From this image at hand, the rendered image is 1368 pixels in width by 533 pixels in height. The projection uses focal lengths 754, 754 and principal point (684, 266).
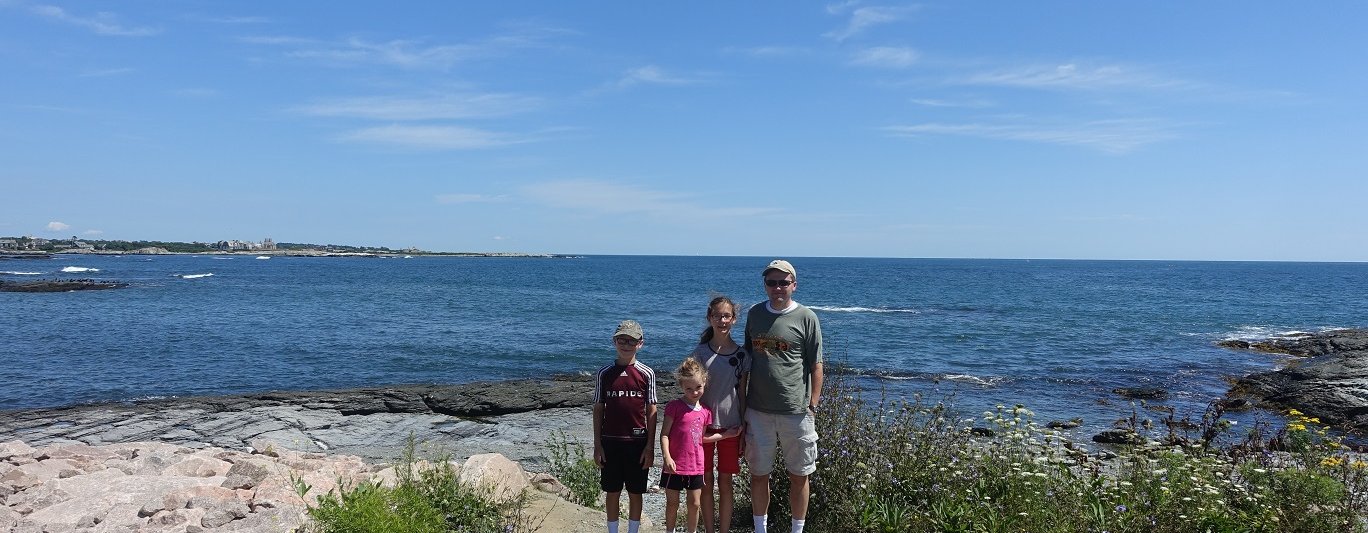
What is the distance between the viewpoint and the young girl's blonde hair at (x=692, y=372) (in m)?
5.21

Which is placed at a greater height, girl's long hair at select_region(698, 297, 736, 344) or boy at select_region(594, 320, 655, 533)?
girl's long hair at select_region(698, 297, 736, 344)

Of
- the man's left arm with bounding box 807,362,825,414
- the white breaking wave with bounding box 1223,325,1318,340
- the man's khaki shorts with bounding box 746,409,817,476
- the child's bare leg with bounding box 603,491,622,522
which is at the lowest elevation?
the white breaking wave with bounding box 1223,325,1318,340

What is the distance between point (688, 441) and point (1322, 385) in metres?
20.7

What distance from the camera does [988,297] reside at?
196 feet

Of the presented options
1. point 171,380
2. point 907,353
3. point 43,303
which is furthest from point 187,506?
point 43,303

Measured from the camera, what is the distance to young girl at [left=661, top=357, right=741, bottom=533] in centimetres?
523

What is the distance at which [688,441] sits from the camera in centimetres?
523

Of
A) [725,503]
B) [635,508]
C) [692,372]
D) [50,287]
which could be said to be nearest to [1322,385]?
[725,503]

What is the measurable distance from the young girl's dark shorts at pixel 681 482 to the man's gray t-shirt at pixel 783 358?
670 mm

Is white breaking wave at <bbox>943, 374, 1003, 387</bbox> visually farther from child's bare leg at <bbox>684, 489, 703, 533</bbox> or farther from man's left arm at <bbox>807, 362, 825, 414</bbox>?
child's bare leg at <bbox>684, 489, 703, 533</bbox>

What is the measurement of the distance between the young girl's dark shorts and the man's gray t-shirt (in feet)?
2.20

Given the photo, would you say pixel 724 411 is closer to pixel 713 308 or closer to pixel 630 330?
A: pixel 713 308

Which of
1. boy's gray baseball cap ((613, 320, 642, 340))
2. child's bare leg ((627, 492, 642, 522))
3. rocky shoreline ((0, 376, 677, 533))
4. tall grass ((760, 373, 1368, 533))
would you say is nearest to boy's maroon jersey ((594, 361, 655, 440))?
boy's gray baseball cap ((613, 320, 642, 340))

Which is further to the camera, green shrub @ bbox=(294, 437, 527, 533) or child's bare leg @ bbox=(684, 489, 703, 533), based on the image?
child's bare leg @ bbox=(684, 489, 703, 533)
